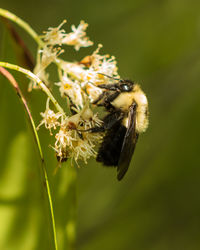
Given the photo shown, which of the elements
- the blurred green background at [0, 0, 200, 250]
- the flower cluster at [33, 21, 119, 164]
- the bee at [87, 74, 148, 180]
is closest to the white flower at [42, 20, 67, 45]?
the flower cluster at [33, 21, 119, 164]

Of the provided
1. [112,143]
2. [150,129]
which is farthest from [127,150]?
[150,129]

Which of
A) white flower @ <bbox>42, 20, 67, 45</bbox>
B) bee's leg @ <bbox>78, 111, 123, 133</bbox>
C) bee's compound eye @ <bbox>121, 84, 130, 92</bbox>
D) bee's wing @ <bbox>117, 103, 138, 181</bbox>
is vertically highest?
white flower @ <bbox>42, 20, 67, 45</bbox>

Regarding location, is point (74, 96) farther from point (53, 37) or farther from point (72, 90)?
point (53, 37)

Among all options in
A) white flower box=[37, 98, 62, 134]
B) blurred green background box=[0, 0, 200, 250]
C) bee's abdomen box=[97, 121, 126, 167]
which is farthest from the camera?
blurred green background box=[0, 0, 200, 250]

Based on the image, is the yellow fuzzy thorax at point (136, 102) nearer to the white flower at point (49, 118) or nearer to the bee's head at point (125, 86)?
the bee's head at point (125, 86)

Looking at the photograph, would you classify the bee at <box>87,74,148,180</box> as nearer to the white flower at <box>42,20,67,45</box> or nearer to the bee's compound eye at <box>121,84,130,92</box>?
the bee's compound eye at <box>121,84,130,92</box>

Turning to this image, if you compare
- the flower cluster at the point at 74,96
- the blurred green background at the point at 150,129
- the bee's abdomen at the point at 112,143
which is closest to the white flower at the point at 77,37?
the flower cluster at the point at 74,96
